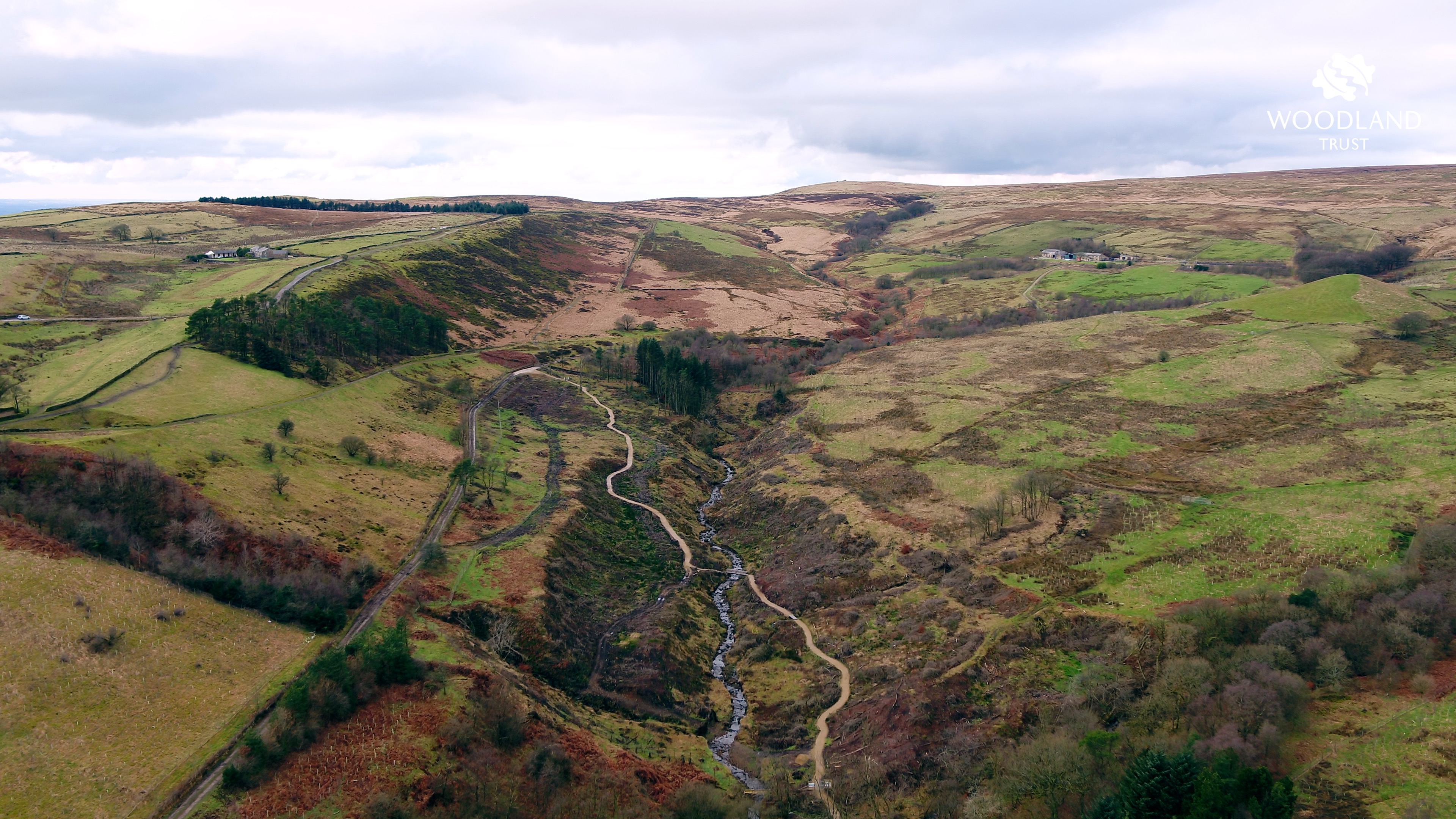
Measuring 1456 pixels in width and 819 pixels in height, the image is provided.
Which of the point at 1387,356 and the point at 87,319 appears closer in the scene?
the point at 1387,356

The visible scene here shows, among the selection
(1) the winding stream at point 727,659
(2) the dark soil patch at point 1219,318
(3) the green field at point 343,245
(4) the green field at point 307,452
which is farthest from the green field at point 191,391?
(2) the dark soil patch at point 1219,318

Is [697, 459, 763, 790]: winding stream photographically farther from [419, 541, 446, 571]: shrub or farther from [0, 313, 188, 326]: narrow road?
[0, 313, 188, 326]: narrow road

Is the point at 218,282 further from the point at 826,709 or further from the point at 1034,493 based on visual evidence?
the point at 1034,493

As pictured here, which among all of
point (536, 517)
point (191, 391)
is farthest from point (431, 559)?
point (191, 391)

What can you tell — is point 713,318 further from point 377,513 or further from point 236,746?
point 236,746

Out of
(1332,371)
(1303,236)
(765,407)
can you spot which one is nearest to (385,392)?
(765,407)

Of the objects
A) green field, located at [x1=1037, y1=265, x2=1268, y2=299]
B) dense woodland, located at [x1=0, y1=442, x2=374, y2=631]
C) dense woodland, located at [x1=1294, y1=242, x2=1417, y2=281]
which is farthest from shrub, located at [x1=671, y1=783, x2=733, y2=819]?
dense woodland, located at [x1=1294, y1=242, x2=1417, y2=281]
